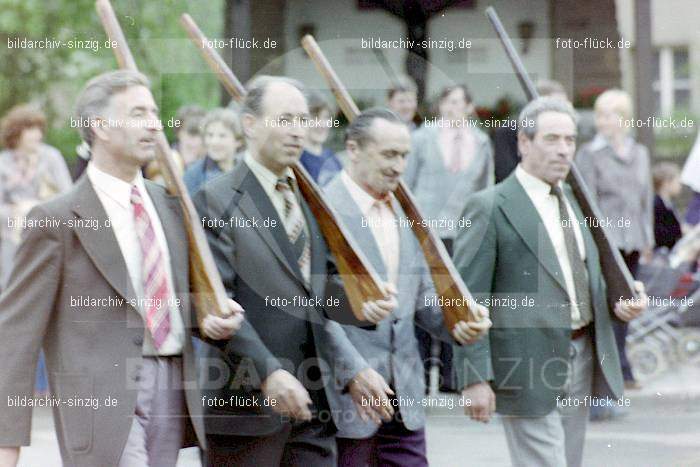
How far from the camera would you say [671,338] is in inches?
390

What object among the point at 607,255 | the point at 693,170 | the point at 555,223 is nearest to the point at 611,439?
the point at 693,170

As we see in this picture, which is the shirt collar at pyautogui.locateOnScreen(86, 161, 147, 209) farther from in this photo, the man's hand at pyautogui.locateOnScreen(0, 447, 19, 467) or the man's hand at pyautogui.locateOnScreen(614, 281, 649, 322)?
the man's hand at pyautogui.locateOnScreen(614, 281, 649, 322)

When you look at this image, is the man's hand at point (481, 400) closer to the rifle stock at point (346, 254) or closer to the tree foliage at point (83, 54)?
the rifle stock at point (346, 254)

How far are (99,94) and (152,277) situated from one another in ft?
2.12

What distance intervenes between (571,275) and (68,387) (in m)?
2.07

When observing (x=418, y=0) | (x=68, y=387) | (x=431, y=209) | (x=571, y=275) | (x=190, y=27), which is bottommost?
(x=68, y=387)

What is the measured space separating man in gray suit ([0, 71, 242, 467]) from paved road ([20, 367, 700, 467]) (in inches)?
78.5

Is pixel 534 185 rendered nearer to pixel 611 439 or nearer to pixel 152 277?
pixel 152 277

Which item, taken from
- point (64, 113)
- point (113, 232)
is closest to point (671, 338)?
point (64, 113)

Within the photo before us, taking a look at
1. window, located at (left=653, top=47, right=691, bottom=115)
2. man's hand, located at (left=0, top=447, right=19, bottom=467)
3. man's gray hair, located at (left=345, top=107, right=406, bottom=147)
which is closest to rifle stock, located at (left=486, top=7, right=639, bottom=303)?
man's gray hair, located at (left=345, top=107, right=406, bottom=147)

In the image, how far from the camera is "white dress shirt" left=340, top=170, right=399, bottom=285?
5.77 metres

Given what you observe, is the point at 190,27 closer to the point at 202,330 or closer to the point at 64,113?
the point at 202,330

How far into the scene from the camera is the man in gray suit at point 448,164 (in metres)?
7.75

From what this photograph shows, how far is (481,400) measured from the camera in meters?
5.79
